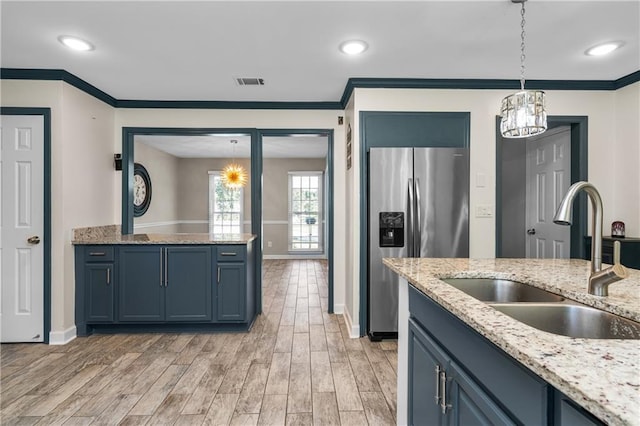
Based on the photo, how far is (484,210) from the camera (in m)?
3.46

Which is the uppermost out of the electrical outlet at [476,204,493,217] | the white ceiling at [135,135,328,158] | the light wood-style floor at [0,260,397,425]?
the white ceiling at [135,135,328,158]

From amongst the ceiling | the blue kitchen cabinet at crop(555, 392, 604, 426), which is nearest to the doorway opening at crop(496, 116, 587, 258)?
the ceiling

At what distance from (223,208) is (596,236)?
8.07m

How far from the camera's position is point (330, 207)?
4.18 metres

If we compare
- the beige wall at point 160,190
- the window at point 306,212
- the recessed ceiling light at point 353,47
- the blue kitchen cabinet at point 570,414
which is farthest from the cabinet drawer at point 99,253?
the window at point 306,212

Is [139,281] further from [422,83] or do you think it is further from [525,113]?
[525,113]

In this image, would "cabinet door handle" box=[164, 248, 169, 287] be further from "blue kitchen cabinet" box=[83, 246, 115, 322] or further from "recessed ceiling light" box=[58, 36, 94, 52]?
"recessed ceiling light" box=[58, 36, 94, 52]

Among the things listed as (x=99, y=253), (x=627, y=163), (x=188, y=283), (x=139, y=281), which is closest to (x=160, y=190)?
(x=99, y=253)

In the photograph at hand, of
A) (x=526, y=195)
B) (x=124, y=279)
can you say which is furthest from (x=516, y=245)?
(x=124, y=279)

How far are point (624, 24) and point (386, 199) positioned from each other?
198 centimetres

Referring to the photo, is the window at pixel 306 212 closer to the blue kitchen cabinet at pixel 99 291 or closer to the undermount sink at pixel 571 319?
the blue kitchen cabinet at pixel 99 291

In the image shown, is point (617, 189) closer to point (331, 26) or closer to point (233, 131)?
point (331, 26)

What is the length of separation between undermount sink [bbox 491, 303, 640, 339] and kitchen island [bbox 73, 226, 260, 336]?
2.63m

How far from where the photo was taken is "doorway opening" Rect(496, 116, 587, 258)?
11.4 ft
